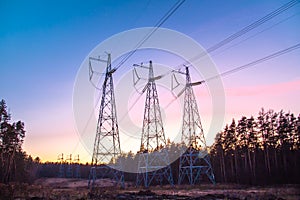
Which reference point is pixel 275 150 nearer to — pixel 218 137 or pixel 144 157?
pixel 218 137

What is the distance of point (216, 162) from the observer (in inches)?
2349

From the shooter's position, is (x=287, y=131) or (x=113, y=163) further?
(x=287, y=131)

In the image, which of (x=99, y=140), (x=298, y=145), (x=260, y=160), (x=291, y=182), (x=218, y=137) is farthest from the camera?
(x=218, y=137)

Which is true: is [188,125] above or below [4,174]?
above

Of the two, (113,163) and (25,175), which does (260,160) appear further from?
(25,175)

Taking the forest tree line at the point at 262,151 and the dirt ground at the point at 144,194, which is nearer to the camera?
the dirt ground at the point at 144,194

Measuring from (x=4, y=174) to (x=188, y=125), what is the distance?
111ft

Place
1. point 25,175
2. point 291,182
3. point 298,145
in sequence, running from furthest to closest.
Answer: point 25,175, point 298,145, point 291,182

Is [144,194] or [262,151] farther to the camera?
[262,151]

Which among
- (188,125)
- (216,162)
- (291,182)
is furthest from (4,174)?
(291,182)

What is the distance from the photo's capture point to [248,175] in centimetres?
4638

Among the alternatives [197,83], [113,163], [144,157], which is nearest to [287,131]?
[197,83]

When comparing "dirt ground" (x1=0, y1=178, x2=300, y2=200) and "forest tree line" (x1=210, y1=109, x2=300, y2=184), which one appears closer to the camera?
"dirt ground" (x1=0, y1=178, x2=300, y2=200)

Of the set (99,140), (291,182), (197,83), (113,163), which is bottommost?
(291,182)
